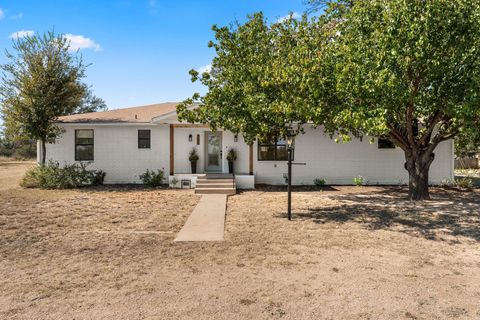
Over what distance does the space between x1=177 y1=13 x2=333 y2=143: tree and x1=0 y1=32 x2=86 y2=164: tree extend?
8313 millimetres

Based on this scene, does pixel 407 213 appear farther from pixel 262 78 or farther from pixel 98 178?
pixel 98 178

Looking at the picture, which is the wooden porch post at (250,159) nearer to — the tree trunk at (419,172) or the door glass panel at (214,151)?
the door glass panel at (214,151)

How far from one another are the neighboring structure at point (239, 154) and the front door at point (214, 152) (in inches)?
13.5

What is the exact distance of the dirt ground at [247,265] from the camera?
4.11 m

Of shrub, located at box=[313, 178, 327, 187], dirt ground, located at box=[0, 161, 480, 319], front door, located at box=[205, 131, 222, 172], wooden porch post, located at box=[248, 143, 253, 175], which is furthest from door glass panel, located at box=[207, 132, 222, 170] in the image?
dirt ground, located at box=[0, 161, 480, 319]

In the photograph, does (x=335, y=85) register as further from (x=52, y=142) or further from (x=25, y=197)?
(x=52, y=142)

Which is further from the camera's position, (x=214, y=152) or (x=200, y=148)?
(x=214, y=152)

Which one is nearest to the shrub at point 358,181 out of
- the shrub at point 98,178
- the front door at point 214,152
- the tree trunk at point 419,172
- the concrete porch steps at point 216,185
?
the tree trunk at point 419,172

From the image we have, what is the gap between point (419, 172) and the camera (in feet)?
38.7

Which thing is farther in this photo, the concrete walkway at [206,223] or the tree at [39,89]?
the tree at [39,89]

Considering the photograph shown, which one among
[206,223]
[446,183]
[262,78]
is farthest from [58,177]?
[446,183]

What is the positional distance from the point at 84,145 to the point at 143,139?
3.03m

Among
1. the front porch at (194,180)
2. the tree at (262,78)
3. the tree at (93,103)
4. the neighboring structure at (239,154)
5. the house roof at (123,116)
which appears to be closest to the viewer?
the tree at (262,78)

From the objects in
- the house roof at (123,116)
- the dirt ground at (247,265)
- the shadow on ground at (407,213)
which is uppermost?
the house roof at (123,116)
